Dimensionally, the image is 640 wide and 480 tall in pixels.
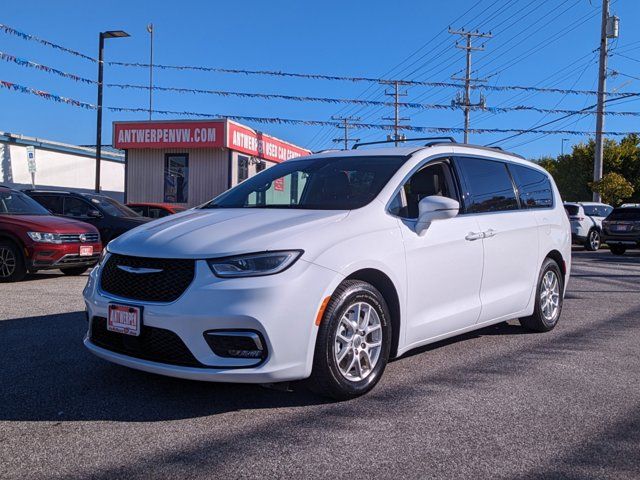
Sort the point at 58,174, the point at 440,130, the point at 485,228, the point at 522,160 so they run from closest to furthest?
the point at 485,228
the point at 522,160
the point at 440,130
the point at 58,174

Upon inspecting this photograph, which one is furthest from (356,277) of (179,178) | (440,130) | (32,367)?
(440,130)

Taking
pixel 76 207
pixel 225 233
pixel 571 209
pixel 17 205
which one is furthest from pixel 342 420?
pixel 571 209

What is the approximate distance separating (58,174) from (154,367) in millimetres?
30814

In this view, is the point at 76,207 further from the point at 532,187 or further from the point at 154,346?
the point at 154,346

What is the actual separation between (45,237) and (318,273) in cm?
741

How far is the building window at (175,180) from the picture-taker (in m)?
23.7

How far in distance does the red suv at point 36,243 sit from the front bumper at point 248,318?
6.88 meters

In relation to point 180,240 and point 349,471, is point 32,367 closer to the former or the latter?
point 180,240

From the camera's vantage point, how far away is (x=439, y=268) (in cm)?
457

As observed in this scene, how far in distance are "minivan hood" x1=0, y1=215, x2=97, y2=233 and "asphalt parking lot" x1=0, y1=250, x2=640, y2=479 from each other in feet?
15.4

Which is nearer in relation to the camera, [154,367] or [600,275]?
[154,367]

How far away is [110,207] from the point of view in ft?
43.9

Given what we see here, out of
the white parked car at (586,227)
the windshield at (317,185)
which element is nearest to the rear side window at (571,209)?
the white parked car at (586,227)

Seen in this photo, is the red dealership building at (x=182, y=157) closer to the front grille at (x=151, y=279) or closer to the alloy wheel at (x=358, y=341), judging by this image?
the front grille at (x=151, y=279)
